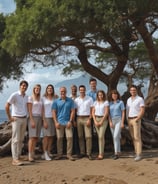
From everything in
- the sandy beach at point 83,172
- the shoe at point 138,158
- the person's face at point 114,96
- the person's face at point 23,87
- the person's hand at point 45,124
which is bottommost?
the sandy beach at point 83,172

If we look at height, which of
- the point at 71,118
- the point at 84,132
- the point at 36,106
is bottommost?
the point at 84,132

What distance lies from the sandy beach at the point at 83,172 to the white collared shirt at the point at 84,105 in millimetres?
1206

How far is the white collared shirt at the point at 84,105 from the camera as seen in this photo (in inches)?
391

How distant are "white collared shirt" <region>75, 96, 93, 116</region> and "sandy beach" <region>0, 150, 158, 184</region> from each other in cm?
121

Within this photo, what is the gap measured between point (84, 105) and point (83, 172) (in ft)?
6.82

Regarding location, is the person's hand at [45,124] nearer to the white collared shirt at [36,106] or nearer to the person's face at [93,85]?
the white collared shirt at [36,106]

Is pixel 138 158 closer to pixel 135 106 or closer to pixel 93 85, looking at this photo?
pixel 135 106

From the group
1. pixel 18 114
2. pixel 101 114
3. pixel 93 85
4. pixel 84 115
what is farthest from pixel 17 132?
pixel 93 85

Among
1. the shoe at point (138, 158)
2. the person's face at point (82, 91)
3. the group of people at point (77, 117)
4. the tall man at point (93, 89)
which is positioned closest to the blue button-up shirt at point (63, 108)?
the group of people at point (77, 117)

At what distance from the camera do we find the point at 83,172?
8414mm

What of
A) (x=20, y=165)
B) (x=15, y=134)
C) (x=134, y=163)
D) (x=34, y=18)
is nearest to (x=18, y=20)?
(x=34, y=18)

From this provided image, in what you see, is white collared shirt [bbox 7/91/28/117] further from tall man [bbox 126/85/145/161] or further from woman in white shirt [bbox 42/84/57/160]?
tall man [bbox 126/85/145/161]

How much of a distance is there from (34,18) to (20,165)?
3918 mm

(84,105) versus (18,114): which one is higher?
(84,105)
